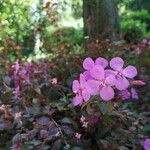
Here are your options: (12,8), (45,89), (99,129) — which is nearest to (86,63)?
(99,129)

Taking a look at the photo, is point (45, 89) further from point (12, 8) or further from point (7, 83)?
point (12, 8)

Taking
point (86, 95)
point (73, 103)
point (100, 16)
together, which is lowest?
point (100, 16)

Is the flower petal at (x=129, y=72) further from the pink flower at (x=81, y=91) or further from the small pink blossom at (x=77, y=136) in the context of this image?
the small pink blossom at (x=77, y=136)

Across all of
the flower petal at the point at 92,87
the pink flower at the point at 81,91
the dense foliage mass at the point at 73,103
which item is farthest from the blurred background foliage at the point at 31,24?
the flower petal at the point at 92,87

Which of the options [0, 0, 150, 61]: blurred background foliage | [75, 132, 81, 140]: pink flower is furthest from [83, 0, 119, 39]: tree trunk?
[75, 132, 81, 140]: pink flower

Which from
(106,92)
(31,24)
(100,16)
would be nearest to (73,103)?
(106,92)

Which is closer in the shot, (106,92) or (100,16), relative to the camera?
(106,92)

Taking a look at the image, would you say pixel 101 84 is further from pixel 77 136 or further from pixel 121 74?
pixel 77 136
